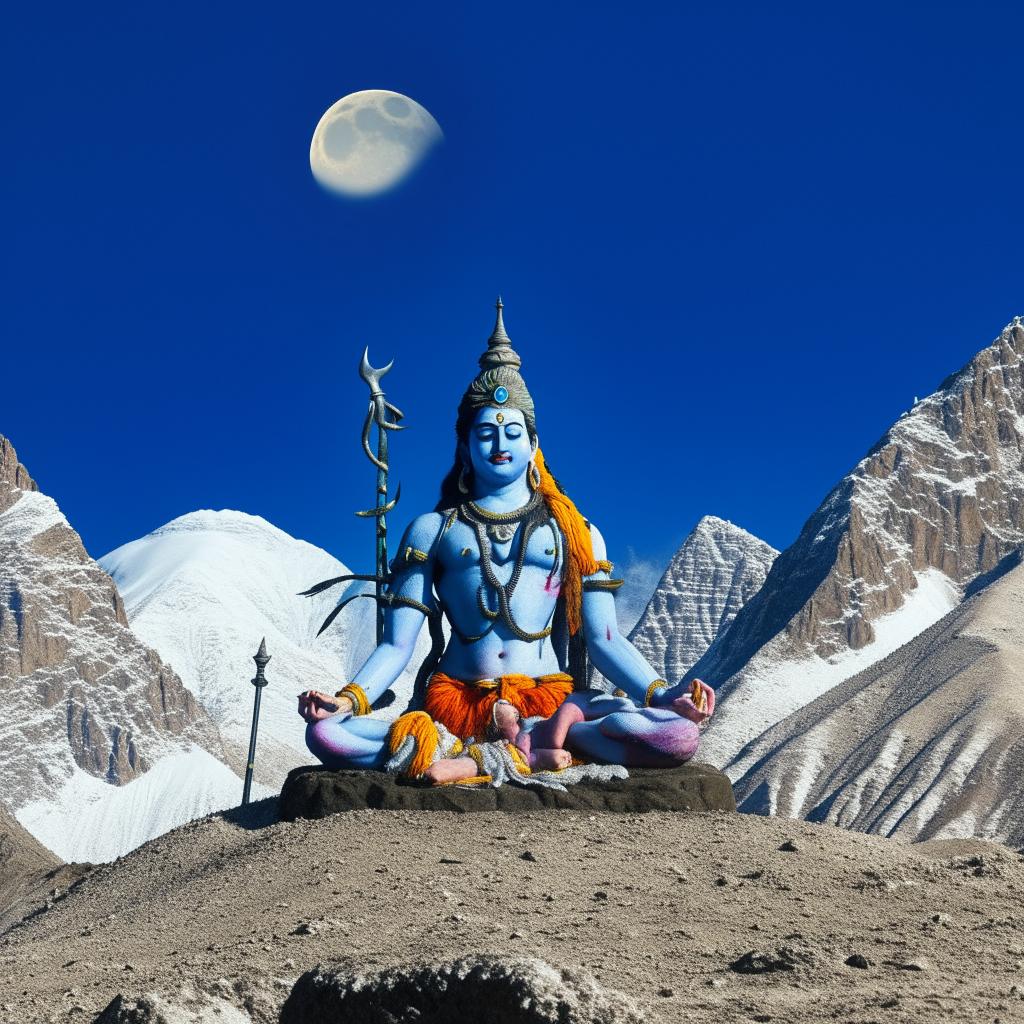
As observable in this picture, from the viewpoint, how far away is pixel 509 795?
1664 cm

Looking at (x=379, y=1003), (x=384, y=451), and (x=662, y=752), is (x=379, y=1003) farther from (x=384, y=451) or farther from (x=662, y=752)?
(x=384, y=451)

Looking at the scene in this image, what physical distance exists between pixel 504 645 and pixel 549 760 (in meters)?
1.79

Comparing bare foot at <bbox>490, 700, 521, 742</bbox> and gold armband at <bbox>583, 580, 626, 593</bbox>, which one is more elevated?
gold armband at <bbox>583, 580, 626, 593</bbox>

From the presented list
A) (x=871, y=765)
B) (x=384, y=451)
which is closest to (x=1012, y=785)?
(x=871, y=765)

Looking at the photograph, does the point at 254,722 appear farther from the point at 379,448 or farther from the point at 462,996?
the point at 462,996

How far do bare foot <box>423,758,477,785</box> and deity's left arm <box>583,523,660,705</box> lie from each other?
2211mm

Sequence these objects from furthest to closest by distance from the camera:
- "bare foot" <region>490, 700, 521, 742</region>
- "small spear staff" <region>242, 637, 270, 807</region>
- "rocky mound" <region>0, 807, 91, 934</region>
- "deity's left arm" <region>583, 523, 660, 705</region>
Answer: "small spear staff" <region>242, 637, 270, 807</region> < "rocky mound" <region>0, 807, 91, 934</region> < "deity's left arm" <region>583, 523, 660, 705</region> < "bare foot" <region>490, 700, 521, 742</region>

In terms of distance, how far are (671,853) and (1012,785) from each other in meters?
100

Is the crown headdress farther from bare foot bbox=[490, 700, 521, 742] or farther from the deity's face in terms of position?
bare foot bbox=[490, 700, 521, 742]

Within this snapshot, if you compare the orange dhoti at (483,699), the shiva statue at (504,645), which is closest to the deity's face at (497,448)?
the shiva statue at (504,645)

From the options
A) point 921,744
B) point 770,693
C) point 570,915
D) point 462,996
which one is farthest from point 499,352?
point 770,693

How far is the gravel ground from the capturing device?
9836mm

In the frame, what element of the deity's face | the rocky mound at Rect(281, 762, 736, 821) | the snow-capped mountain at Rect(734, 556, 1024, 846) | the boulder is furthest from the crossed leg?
the snow-capped mountain at Rect(734, 556, 1024, 846)

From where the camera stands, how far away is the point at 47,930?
1593cm
